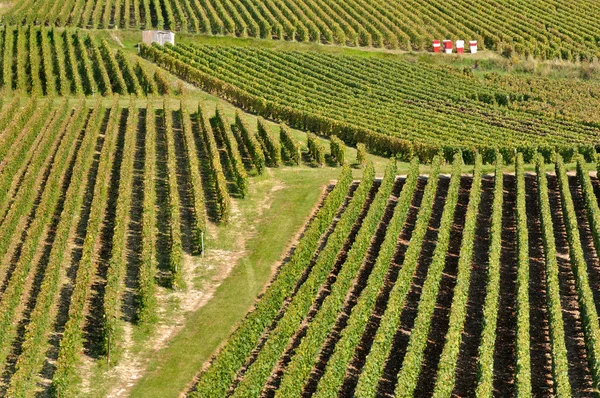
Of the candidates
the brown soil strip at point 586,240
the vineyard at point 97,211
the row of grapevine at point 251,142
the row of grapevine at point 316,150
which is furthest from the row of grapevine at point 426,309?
the row of grapevine at point 251,142

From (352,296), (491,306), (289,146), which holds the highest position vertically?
(289,146)

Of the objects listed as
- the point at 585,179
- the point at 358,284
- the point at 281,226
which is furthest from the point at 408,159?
the point at 358,284

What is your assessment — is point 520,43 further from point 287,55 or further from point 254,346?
point 254,346

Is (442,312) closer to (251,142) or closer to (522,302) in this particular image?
(522,302)

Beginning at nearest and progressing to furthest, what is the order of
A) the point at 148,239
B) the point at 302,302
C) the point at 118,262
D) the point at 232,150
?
1. the point at 302,302
2. the point at 118,262
3. the point at 148,239
4. the point at 232,150

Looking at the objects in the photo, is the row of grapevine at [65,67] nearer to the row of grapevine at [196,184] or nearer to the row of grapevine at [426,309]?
the row of grapevine at [196,184]

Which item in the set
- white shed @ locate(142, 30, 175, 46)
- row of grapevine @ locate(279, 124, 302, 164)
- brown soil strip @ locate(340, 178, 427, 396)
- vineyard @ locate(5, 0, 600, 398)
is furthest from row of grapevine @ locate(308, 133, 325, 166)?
white shed @ locate(142, 30, 175, 46)

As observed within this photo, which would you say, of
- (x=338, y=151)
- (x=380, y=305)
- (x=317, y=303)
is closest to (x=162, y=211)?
(x=317, y=303)
